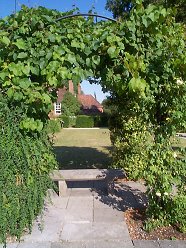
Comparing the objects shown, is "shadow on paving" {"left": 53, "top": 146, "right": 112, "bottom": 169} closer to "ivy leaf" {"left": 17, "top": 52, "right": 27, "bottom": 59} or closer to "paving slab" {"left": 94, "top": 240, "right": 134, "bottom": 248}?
"paving slab" {"left": 94, "top": 240, "right": 134, "bottom": 248}

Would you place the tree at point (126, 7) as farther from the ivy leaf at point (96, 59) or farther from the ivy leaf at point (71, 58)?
the ivy leaf at point (71, 58)

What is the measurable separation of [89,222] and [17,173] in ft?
4.86

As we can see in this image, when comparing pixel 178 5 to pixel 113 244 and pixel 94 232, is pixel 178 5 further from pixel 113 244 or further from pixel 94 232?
pixel 113 244

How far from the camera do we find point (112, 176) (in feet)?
20.4

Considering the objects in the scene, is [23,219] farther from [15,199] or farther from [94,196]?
[94,196]

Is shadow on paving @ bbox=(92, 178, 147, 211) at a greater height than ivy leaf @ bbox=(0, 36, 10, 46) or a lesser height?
lesser

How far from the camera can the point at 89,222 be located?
474 centimetres

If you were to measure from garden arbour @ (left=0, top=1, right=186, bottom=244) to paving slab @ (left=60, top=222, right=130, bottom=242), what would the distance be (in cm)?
52

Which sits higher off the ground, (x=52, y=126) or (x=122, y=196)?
(x=52, y=126)

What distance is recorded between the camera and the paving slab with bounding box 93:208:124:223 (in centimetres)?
481

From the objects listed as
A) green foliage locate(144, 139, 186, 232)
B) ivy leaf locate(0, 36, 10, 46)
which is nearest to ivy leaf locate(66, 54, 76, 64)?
ivy leaf locate(0, 36, 10, 46)

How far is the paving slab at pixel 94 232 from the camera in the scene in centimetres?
418

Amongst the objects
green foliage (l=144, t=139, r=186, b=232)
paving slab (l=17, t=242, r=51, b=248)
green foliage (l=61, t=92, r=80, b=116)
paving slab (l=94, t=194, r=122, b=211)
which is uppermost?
green foliage (l=61, t=92, r=80, b=116)

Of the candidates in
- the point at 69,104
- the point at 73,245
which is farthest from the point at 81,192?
the point at 69,104
